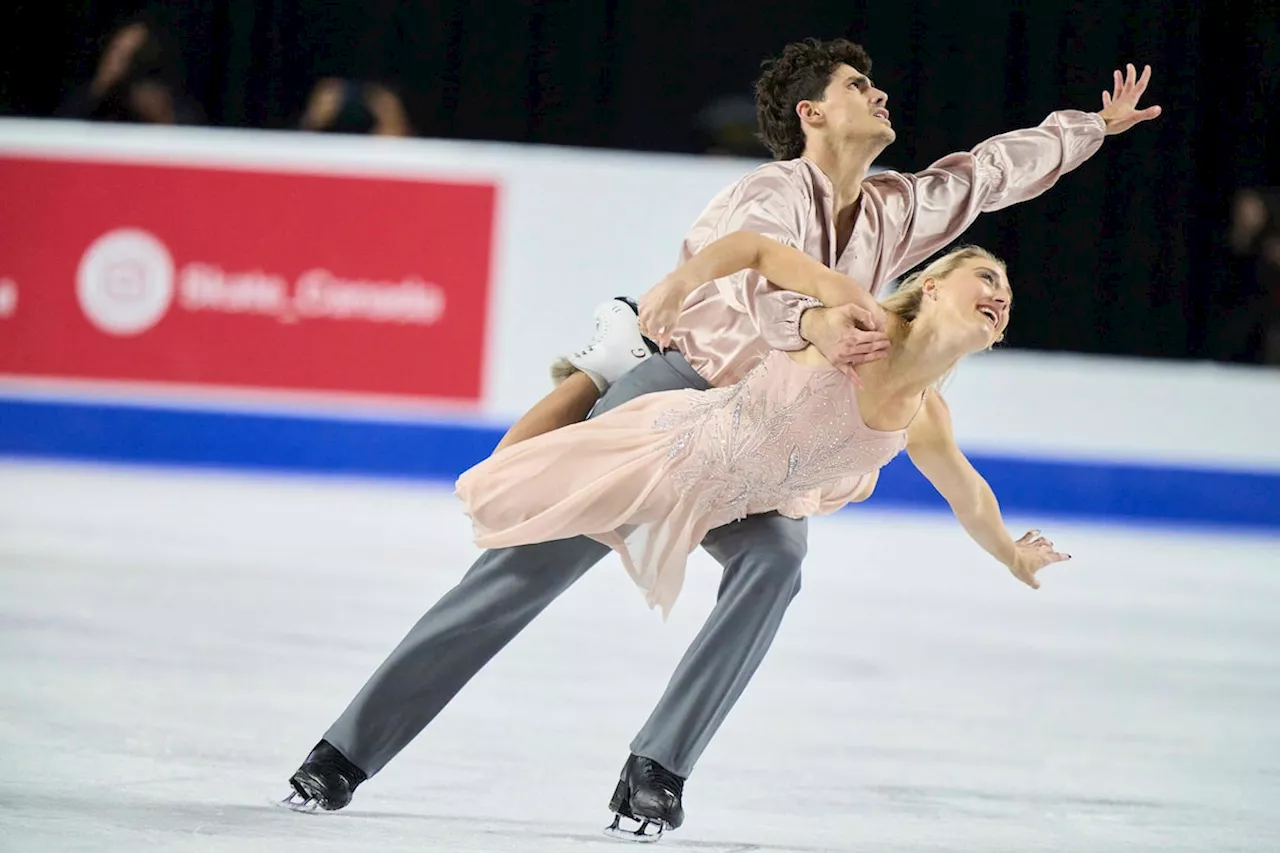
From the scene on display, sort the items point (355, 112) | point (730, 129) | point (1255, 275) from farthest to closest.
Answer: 1. point (1255, 275)
2. point (730, 129)
3. point (355, 112)

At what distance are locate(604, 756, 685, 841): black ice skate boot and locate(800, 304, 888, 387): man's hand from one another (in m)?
0.63

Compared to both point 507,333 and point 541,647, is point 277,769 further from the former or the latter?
point 507,333

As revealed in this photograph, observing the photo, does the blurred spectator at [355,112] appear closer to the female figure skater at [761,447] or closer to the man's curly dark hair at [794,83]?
the man's curly dark hair at [794,83]

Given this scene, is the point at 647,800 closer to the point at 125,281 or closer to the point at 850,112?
the point at 850,112

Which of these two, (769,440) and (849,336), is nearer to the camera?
(849,336)

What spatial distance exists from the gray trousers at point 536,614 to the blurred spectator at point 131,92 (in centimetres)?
440

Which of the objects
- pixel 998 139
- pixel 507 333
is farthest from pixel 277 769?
pixel 507 333

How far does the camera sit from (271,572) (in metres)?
4.36

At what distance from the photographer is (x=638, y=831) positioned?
2.36 m

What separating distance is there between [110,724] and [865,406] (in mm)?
1402

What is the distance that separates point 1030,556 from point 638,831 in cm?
75

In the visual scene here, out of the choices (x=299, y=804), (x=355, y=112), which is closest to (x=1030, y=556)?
(x=299, y=804)

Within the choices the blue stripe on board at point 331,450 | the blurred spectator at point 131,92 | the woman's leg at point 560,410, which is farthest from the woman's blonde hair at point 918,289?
the blurred spectator at point 131,92

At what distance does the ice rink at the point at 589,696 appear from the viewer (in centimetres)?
245
